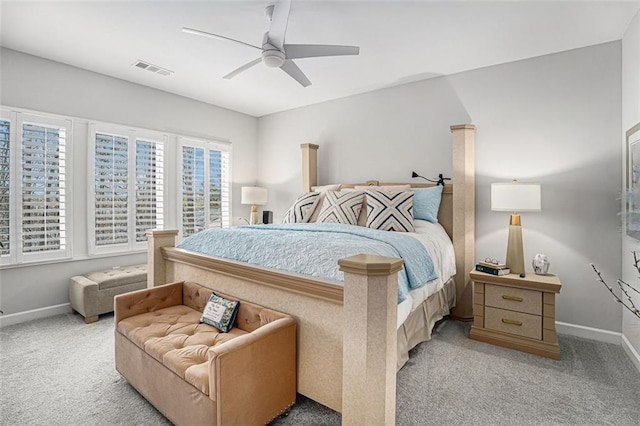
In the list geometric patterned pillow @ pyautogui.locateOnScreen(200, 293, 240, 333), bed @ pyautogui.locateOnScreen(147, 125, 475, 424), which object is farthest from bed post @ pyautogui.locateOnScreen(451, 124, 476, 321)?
geometric patterned pillow @ pyautogui.locateOnScreen(200, 293, 240, 333)

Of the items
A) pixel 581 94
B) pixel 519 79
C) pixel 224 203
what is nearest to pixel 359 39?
pixel 519 79

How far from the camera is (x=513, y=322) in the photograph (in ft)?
8.73

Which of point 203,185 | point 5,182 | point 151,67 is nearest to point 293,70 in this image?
point 151,67

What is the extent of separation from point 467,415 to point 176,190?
13.1ft

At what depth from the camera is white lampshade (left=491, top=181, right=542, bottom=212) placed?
269cm

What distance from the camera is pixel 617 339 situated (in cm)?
276

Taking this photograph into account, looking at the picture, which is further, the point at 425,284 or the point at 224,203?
the point at 224,203

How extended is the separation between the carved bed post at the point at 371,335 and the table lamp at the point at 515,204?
1852 mm

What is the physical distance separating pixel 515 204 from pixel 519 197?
7 cm

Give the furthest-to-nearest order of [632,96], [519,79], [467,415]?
1. [519,79]
2. [632,96]
3. [467,415]

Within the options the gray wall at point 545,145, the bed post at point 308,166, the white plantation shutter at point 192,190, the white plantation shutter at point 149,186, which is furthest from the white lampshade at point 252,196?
the gray wall at point 545,145

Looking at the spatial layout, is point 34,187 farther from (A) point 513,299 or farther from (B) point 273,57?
(A) point 513,299

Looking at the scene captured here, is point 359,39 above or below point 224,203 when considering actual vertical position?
above

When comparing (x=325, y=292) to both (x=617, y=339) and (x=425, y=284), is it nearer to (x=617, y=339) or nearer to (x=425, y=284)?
(x=425, y=284)
